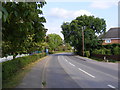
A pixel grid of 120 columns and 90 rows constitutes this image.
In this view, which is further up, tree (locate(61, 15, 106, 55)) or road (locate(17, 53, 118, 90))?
tree (locate(61, 15, 106, 55))

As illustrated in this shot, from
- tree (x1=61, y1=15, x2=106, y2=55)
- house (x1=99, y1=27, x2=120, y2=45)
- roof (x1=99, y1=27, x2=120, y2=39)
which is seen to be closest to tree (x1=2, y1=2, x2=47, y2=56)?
tree (x1=61, y1=15, x2=106, y2=55)

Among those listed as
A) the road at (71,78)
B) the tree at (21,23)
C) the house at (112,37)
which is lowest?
the road at (71,78)

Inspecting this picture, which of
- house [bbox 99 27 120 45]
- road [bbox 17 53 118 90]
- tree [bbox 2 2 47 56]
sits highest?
house [bbox 99 27 120 45]

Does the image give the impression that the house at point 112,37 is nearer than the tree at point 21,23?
No

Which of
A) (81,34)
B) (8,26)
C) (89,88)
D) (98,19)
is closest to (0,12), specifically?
(8,26)

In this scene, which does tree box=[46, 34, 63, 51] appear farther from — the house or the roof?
the house

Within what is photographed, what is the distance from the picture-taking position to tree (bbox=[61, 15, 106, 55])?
53781 millimetres

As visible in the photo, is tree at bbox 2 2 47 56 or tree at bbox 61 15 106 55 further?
tree at bbox 61 15 106 55

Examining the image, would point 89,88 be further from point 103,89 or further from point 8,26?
point 8,26

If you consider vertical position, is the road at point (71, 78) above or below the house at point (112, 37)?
below

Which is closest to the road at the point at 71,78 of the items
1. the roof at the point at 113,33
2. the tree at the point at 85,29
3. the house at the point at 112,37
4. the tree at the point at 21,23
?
the tree at the point at 21,23

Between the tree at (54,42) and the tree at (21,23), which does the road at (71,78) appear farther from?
the tree at (54,42)

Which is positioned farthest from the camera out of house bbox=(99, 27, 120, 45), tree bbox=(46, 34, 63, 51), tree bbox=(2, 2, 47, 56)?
tree bbox=(46, 34, 63, 51)

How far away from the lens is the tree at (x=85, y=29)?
5378cm
